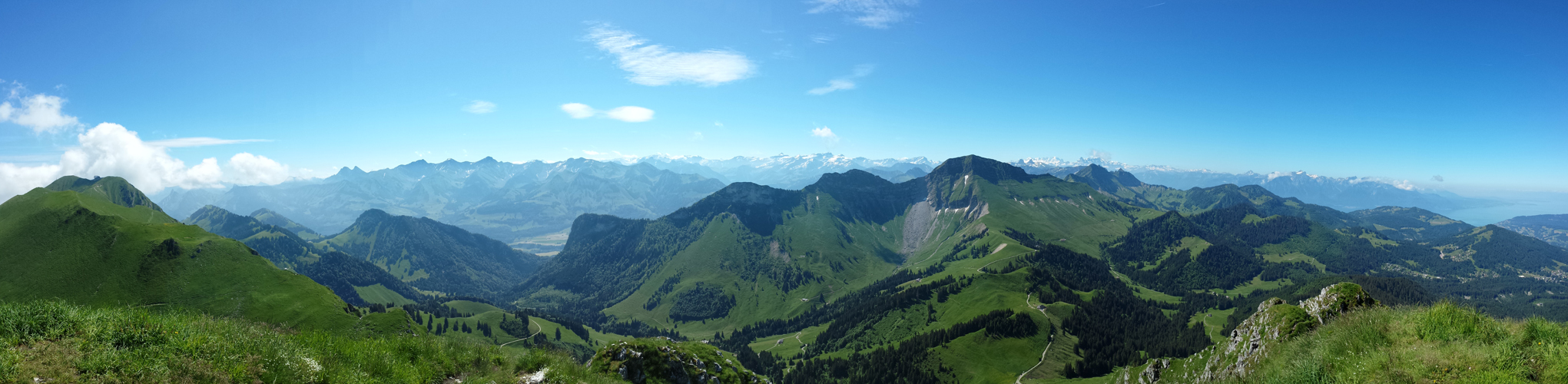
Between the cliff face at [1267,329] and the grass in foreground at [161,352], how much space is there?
130ft

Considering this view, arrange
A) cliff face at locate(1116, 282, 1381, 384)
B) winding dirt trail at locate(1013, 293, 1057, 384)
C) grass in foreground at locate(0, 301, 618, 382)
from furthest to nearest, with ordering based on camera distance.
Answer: winding dirt trail at locate(1013, 293, 1057, 384), cliff face at locate(1116, 282, 1381, 384), grass in foreground at locate(0, 301, 618, 382)

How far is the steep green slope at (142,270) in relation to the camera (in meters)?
108

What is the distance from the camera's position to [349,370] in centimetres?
1155

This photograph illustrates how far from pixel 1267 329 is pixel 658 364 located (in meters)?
55.1

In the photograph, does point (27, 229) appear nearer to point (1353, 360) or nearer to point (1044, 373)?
point (1353, 360)

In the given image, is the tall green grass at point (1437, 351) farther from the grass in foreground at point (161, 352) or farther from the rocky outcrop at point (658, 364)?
the rocky outcrop at point (658, 364)

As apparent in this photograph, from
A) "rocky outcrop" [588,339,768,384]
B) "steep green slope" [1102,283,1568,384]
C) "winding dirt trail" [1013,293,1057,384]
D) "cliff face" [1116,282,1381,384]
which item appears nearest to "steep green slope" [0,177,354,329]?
"rocky outcrop" [588,339,768,384]

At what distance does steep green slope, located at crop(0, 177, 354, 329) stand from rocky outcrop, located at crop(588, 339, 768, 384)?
8834cm

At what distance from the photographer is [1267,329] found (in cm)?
4369

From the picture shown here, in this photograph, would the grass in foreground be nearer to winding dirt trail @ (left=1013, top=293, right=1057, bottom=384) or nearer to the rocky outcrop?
the rocky outcrop

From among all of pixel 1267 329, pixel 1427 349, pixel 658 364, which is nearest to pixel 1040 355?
pixel 1267 329

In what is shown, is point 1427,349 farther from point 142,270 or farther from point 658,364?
point 142,270

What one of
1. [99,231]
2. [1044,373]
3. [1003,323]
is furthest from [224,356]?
[99,231]

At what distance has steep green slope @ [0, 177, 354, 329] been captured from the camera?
354 feet
